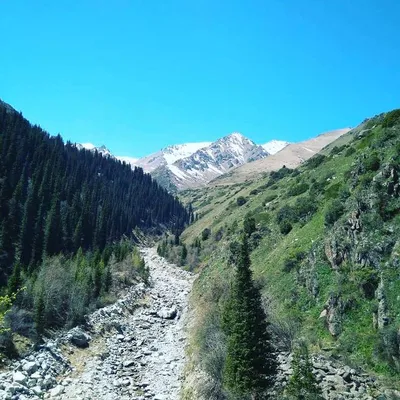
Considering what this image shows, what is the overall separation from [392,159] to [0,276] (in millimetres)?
67363

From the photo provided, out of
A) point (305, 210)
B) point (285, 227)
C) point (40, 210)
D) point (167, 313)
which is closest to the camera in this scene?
point (305, 210)

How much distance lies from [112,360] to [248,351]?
21.4 meters

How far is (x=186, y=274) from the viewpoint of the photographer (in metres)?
87.0

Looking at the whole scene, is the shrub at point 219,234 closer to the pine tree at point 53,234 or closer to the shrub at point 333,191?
the pine tree at point 53,234

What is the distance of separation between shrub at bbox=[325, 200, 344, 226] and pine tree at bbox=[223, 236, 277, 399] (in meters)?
16.7

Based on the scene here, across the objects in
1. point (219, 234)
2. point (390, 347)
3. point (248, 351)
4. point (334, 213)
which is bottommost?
point (390, 347)

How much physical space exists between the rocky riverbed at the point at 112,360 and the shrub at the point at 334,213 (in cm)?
2201

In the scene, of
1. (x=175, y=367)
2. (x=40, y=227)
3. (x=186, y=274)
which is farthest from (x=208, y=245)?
(x=175, y=367)

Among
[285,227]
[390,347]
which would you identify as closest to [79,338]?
[285,227]

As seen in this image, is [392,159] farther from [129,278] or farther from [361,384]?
[129,278]

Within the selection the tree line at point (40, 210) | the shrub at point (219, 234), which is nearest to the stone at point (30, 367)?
the tree line at point (40, 210)

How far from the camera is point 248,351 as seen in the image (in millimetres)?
22438

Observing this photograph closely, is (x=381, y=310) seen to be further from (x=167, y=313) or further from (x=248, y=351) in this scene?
(x=167, y=313)

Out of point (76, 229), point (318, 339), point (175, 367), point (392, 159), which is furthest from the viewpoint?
point (76, 229)
